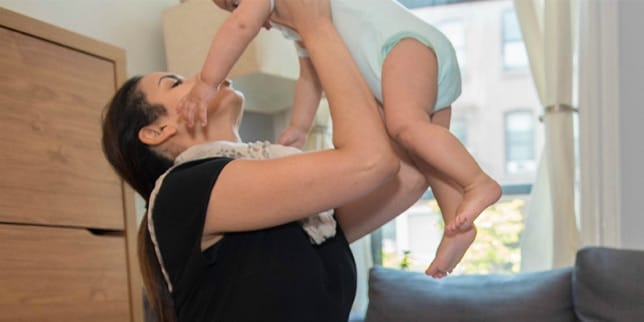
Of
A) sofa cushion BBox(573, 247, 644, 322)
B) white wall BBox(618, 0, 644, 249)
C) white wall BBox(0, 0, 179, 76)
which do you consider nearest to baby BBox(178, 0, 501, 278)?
sofa cushion BBox(573, 247, 644, 322)

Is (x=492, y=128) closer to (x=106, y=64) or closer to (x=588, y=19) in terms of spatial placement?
(x=588, y=19)

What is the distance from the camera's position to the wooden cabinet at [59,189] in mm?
1495

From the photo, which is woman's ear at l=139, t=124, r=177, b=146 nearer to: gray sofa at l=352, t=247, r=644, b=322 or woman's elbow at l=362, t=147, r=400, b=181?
woman's elbow at l=362, t=147, r=400, b=181

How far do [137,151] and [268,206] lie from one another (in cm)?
34

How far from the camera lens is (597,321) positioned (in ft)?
6.57

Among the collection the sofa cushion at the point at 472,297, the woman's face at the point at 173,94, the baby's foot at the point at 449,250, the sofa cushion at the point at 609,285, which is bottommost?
the sofa cushion at the point at 472,297

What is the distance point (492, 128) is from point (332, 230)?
1.94 metres

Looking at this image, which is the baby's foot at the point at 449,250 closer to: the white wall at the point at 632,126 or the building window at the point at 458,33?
the white wall at the point at 632,126

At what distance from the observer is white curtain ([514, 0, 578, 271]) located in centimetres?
241

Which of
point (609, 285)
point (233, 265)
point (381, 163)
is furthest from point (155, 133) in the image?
point (609, 285)

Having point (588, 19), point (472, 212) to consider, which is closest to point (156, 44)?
point (588, 19)

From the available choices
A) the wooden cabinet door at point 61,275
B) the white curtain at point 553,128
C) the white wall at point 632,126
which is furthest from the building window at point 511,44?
the wooden cabinet door at point 61,275

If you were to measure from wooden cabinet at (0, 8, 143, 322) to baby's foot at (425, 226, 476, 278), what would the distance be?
0.97 meters

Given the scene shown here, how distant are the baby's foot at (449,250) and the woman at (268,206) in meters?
0.15
